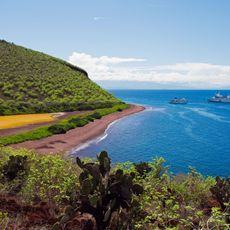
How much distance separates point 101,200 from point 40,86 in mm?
77173

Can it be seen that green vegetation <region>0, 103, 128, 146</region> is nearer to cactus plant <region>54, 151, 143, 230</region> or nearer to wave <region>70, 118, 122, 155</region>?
wave <region>70, 118, 122, 155</region>

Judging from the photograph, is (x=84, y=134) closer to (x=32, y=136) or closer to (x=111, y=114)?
(x=32, y=136)

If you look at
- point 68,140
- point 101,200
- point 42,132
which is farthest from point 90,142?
point 101,200

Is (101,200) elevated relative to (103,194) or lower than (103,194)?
lower

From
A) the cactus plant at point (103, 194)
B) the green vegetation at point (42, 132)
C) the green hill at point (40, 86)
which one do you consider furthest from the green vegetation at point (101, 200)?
the green hill at point (40, 86)

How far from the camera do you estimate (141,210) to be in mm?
9500

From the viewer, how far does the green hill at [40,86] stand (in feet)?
220

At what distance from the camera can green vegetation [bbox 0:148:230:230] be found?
8859 mm

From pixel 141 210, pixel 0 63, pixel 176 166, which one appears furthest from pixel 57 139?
pixel 0 63

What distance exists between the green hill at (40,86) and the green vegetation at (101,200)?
4517cm

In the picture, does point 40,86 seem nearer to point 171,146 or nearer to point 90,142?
point 90,142

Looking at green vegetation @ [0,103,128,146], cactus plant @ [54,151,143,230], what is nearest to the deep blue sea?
green vegetation @ [0,103,128,146]

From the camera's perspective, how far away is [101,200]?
9.14 metres

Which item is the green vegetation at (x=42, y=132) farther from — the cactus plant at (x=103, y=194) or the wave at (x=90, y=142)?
the cactus plant at (x=103, y=194)
